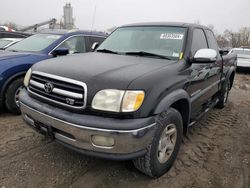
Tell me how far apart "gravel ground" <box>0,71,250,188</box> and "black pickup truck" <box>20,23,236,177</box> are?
28 centimetres

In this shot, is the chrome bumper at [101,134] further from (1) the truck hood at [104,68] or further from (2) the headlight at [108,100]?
(1) the truck hood at [104,68]

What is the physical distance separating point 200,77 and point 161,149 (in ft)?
4.37

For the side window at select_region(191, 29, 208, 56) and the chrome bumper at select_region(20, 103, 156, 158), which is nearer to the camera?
the chrome bumper at select_region(20, 103, 156, 158)

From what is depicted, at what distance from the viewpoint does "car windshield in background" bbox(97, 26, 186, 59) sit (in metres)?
3.40

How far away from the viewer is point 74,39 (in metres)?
5.64

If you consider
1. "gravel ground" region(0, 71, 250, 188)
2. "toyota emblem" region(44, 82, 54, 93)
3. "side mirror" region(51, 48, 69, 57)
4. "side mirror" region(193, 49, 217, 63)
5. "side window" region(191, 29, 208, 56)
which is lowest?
"gravel ground" region(0, 71, 250, 188)

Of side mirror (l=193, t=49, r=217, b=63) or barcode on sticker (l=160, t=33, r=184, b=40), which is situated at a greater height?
barcode on sticker (l=160, t=33, r=184, b=40)

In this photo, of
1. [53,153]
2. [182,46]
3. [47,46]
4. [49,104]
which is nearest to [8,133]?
[53,153]

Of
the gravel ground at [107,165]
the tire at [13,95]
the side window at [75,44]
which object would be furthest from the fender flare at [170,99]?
the side window at [75,44]

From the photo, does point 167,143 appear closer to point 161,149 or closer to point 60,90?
point 161,149

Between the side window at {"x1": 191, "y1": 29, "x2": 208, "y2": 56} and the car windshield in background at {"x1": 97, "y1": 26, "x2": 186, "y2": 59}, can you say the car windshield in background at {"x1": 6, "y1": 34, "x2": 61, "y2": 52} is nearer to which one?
the car windshield in background at {"x1": 97, "y1": 26, "x2": 186, "y2": 59}

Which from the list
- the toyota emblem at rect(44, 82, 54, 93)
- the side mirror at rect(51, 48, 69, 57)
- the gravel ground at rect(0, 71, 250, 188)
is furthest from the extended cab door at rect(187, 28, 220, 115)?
the side mirror at rect(51, 48, 69, 57)

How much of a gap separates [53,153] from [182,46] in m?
2.22

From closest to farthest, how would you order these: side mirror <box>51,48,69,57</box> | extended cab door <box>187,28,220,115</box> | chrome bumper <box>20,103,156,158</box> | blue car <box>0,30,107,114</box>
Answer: chrome bumper <box>20,103,156,158</box>, extended cab door <box>187,28,220,115</box>, blue car <box>0,30,107,114</box>, side mirror <box>51,48,69,57</box>
